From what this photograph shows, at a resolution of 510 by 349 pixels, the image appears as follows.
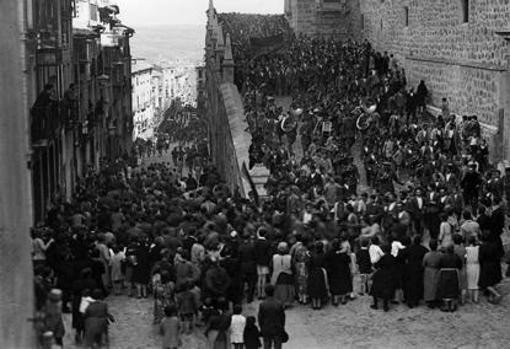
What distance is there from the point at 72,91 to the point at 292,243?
18.8 meters

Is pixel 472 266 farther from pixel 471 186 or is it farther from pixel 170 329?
pixel 170 329

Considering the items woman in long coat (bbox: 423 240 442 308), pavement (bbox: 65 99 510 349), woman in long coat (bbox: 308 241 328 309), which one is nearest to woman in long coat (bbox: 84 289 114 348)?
pavement (bbox: 65 99 510 349)

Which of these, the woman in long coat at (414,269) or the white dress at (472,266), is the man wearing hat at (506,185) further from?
the woman in long coat at (414,269)

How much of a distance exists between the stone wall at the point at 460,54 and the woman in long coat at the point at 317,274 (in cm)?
821

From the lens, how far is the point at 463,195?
1717 cm

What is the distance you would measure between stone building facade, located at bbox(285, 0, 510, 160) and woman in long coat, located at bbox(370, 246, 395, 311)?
7.79 m

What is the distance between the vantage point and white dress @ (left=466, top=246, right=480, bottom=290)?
538 inches

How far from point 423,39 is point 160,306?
18.4 m

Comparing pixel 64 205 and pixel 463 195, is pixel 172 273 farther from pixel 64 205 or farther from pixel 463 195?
pixel 64 205

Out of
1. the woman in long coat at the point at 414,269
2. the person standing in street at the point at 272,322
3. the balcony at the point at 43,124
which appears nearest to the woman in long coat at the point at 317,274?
the woman in long coat at the point at 414,269

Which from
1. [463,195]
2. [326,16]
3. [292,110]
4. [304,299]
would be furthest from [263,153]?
[326,16]

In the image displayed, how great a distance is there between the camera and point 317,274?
544 inches

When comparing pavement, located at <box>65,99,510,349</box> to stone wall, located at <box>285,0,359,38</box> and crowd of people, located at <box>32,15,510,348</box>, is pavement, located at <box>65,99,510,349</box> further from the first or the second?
stone wall, located at <box>285,0,359,38</box>

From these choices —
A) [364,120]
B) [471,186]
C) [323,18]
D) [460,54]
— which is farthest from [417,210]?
[323,18]
